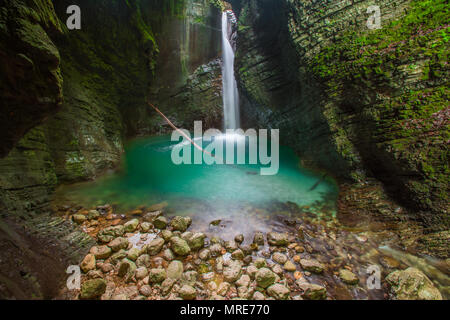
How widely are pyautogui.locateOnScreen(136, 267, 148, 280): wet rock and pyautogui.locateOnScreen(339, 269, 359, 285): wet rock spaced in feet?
8.14

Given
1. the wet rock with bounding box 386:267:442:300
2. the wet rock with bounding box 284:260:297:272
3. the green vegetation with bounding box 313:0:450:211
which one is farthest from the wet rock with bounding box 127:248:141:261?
the green vegetation with bounding box 313:0:450:211

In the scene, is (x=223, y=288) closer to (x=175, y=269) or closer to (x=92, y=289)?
(x=175, y=269)

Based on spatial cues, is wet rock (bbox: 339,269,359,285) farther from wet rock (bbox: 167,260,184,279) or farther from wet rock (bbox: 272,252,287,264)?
wet rock (bbox: 167,260,184,279)

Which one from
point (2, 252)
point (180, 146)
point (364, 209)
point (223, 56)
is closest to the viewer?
point (2, 252)

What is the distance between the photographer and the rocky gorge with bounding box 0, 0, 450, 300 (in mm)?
1842

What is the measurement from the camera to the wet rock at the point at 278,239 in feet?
8.74

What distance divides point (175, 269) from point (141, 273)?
0.39 meters

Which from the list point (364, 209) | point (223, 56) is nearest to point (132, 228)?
point (364, 209)

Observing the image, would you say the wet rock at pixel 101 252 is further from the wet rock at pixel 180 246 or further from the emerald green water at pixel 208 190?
the emerald green water at pixel 208 190

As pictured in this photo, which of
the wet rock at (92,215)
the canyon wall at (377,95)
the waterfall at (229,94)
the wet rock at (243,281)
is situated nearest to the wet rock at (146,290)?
the wet rock at (243,281)

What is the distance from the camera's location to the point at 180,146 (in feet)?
35.1

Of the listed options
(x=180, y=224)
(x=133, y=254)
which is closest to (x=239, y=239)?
(x=180, y=224)
